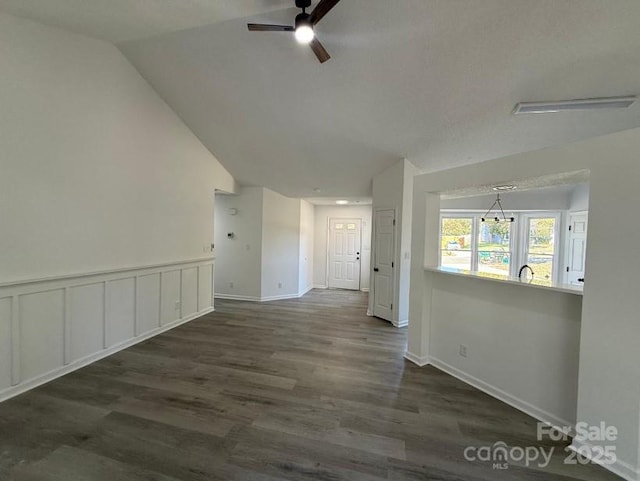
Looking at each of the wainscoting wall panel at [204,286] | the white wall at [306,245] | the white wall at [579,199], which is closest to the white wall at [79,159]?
the wainscoting wall panel at [204,286]

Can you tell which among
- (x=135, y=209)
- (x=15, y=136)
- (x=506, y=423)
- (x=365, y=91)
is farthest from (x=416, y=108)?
(x=15, y=136)

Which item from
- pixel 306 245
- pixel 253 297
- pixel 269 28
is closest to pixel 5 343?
pixel 269 28

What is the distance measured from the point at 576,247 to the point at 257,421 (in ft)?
23.4

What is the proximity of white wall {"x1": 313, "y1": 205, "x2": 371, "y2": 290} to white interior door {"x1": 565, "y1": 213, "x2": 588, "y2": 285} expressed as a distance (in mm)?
4450

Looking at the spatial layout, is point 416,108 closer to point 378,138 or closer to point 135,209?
point 378,138

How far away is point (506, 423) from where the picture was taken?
2.19 m

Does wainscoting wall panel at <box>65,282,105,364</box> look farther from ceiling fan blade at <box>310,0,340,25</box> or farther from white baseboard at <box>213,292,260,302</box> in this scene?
ceiling fan blade at <box>310,0,340,25</box>

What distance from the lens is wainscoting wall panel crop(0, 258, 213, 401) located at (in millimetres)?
2434

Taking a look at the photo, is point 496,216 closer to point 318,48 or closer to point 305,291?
point 305,291

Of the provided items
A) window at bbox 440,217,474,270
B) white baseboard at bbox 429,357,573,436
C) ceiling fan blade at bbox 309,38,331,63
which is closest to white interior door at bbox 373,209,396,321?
white baseboard at bbox 429,357,573,436

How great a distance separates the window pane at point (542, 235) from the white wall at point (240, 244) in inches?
248

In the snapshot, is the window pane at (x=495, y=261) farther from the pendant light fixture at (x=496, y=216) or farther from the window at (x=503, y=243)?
the pendant light fixture at (x=496, y=216)

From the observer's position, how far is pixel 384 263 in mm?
5086

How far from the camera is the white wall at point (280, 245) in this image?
6.16 metres
